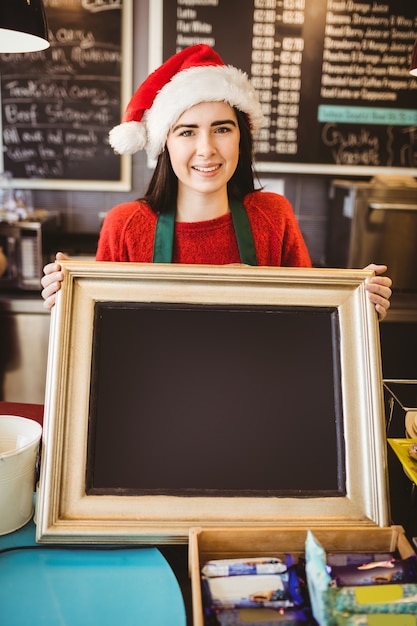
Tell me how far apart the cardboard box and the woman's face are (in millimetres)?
893

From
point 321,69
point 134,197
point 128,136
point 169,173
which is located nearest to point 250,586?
point 169,173

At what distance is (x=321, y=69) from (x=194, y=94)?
198 cm

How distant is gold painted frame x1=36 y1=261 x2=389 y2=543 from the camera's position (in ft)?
2.73

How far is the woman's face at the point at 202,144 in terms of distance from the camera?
141 cm

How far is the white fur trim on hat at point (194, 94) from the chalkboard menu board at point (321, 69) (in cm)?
173

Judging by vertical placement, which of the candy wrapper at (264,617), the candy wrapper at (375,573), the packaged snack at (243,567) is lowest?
the candy wrapper at (264,617)

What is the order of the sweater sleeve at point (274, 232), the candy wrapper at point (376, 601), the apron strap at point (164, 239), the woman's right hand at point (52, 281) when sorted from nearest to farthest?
the candy wrapper at point (376, 601)
the woman's right hand at point (52, 281)
the apron strap at point (164, 239)
the sweater sleeve at point (274, 232)

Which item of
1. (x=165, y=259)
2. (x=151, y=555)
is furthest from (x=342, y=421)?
(x=165, y=259)

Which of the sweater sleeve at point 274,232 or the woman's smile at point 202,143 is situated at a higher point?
the woman's smile at point 202,143

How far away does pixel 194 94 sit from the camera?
1.43 m

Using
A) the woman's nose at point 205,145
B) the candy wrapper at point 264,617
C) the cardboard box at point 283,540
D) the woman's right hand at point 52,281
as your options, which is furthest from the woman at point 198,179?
the candy wrapper at point 264,617

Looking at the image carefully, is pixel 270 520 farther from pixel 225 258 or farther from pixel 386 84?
pixel 386 84

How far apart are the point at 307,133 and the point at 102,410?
106 inches

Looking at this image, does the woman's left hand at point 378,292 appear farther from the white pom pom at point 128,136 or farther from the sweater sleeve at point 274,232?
the white pom pom at point 128,136
